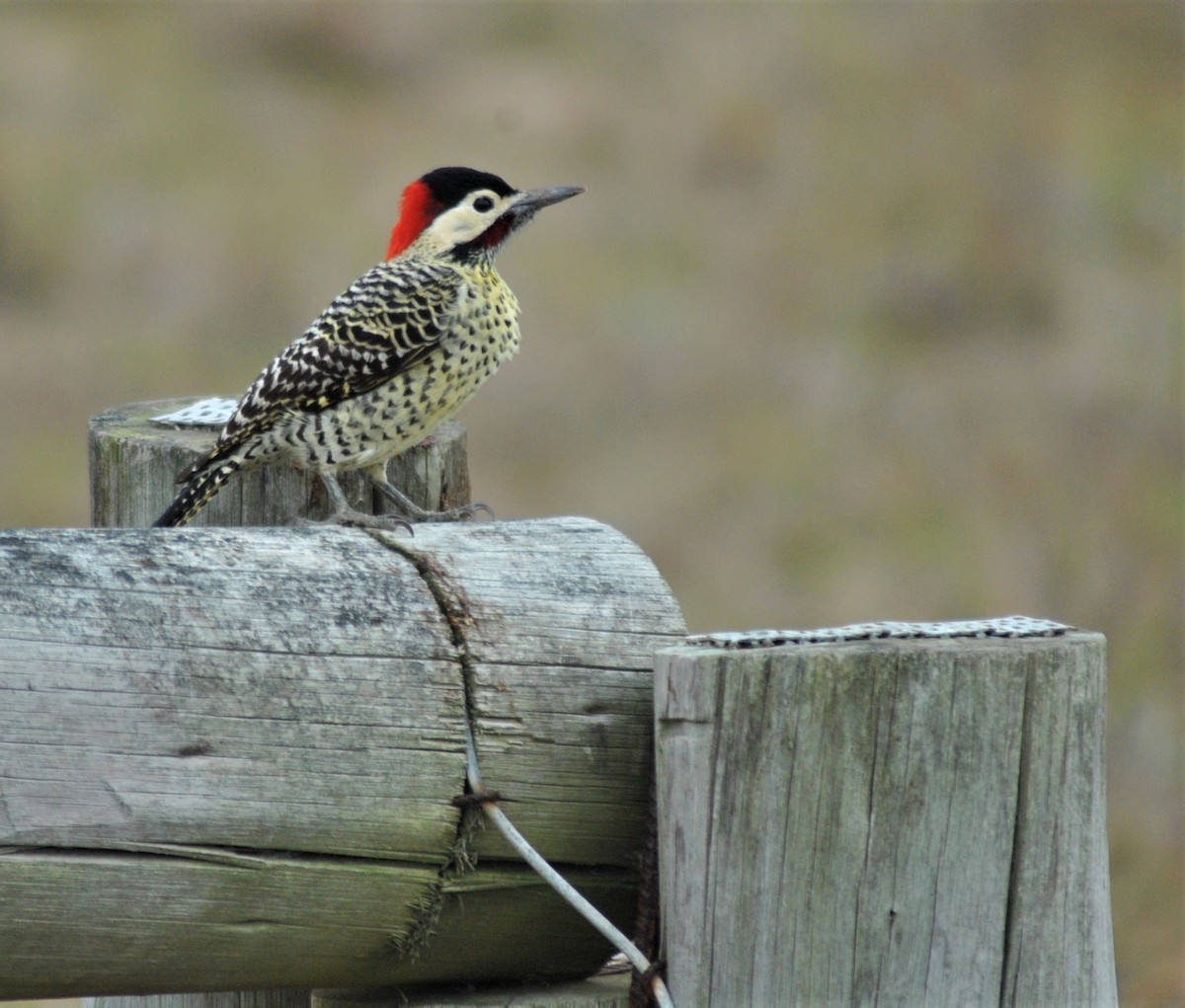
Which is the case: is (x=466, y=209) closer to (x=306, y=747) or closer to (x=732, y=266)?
(x=306, y=747)

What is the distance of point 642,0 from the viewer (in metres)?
14.6

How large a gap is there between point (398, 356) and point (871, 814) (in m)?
2.33

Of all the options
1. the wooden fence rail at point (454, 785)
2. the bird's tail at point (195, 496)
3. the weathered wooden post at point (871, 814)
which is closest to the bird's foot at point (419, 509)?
the bird's tail at point (195, 496)

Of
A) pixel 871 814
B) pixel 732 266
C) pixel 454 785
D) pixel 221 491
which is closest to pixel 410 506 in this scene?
pixel 221 491

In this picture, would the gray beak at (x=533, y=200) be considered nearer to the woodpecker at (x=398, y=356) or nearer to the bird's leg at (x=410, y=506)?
the woodpecker at (x=398, y=356)

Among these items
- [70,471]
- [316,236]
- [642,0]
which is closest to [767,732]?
[70,471]

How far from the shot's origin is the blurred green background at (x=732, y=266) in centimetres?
887

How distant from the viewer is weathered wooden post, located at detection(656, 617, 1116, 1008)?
2.19m

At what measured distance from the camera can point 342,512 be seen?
145 inches

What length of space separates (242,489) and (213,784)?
1.68 metres

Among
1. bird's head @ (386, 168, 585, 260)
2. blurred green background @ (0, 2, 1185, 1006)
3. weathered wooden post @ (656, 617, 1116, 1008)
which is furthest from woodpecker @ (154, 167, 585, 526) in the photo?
blurred green background @ (0, 2, 1185, 1006)

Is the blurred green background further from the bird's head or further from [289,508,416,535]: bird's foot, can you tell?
[289,508,416,535]: bird's foot

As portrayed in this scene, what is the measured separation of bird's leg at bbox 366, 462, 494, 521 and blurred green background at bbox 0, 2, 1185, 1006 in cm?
349

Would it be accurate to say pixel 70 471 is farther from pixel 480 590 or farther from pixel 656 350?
pixel 480 590
